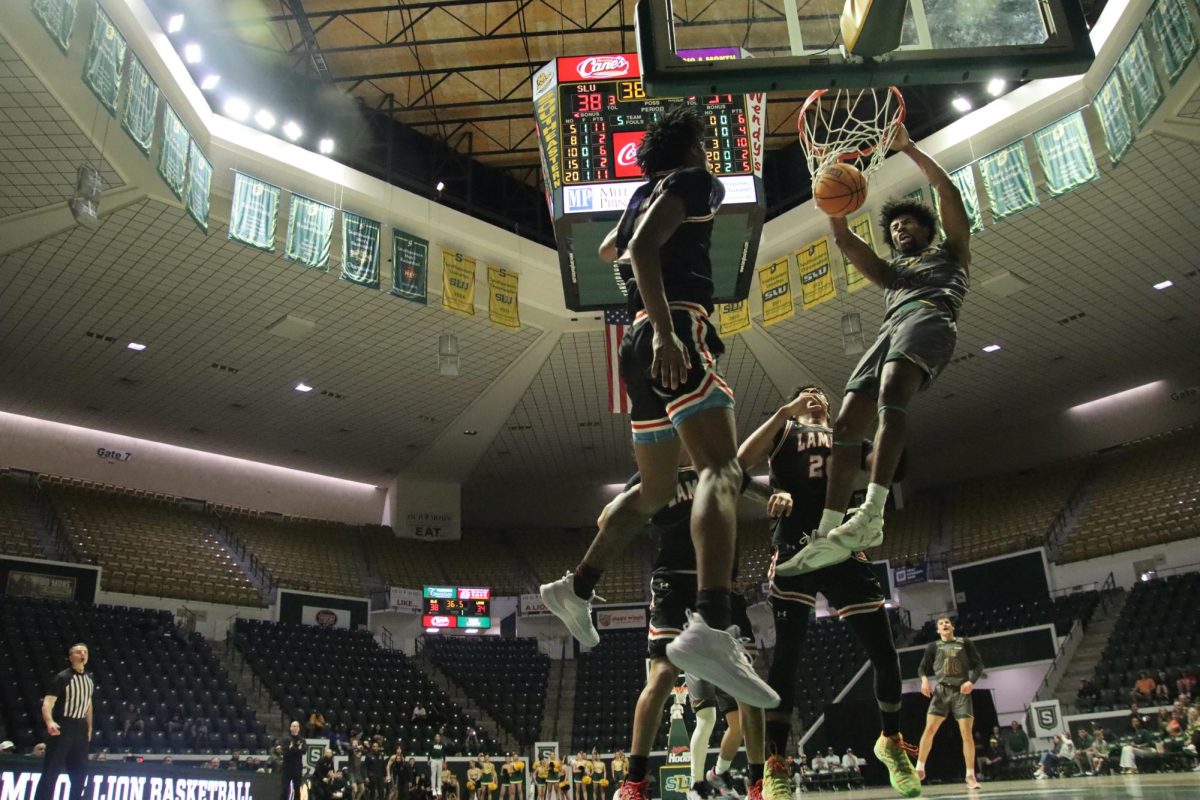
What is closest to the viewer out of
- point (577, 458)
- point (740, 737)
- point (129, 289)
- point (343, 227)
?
point (740, 737)

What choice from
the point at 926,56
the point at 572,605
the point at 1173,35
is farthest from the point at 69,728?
the point at 1173,35

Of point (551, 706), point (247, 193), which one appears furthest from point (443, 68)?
point (551, 706)

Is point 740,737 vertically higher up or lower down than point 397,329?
lower down

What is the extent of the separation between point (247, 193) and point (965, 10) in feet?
42.5

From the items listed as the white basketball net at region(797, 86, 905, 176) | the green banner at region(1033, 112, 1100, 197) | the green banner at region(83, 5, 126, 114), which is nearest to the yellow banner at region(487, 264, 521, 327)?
the green banner at region(83, 5, 126, 114)

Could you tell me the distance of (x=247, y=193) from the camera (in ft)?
49.4

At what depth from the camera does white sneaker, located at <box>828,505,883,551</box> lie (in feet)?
12.5

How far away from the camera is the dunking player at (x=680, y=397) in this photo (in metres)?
3.01

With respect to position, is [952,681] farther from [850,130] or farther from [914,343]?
[914,343]

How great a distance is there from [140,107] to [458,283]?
267 inches

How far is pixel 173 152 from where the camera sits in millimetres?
13367

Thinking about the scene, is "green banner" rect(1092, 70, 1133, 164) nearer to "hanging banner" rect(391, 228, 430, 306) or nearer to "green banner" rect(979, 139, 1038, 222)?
"green banner" rect(979, 139, 1038, 222)

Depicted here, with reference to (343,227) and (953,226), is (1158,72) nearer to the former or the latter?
(953,226)

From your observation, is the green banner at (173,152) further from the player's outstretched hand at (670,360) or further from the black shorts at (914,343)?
the player's outstretched hand at (670,360)
